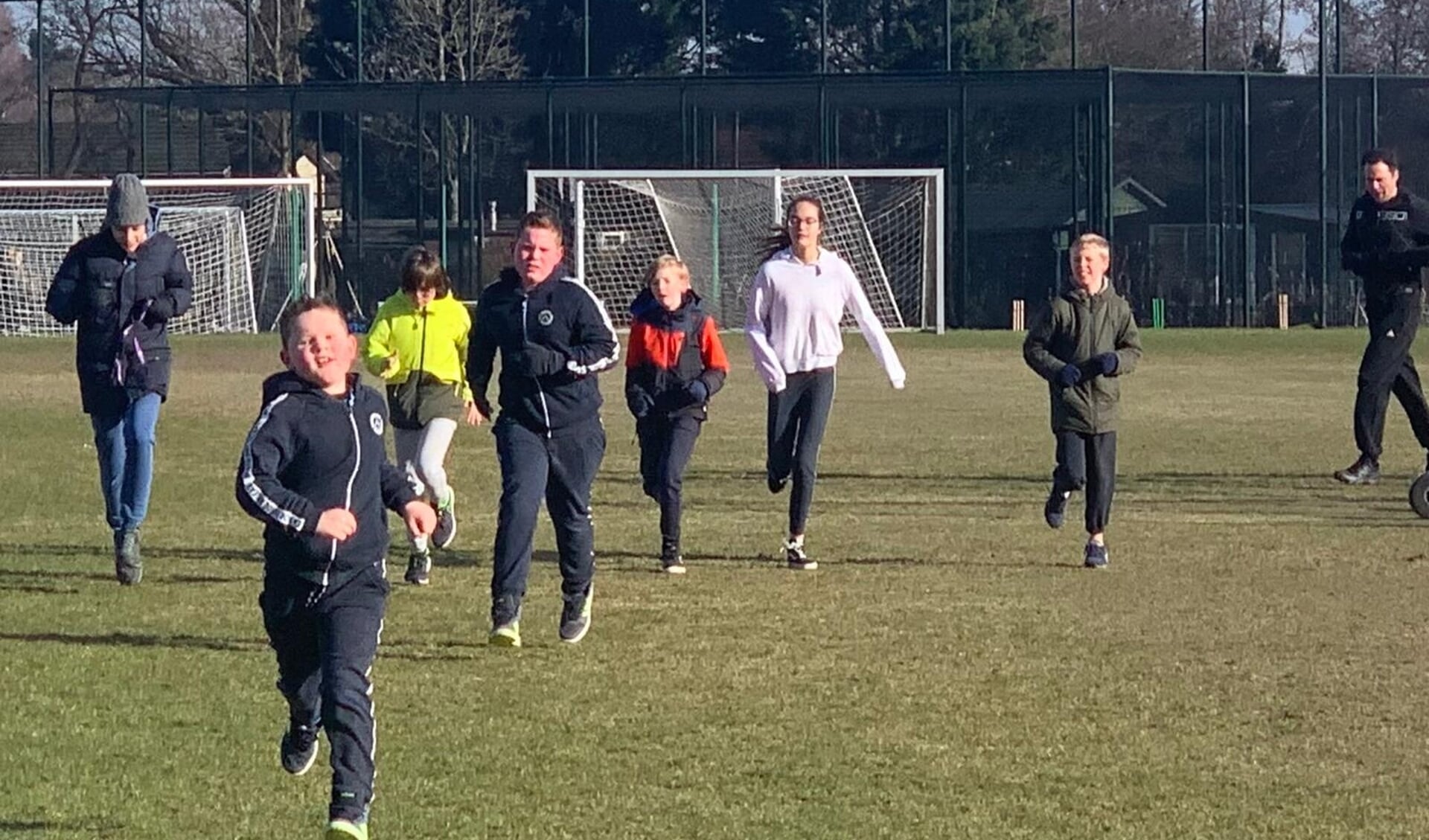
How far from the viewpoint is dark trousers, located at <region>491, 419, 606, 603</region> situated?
Answer: 9.12 metres

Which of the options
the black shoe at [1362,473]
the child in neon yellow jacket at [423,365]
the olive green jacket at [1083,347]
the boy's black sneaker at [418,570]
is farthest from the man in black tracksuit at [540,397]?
the black shoe at [1362,473]

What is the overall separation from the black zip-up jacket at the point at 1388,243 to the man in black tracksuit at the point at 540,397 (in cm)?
731

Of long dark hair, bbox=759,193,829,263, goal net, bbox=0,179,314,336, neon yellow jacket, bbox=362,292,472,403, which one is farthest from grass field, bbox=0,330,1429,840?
goal net, bbox=0,179,314,336

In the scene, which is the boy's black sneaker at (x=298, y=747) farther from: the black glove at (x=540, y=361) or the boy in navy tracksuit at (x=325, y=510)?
the black glove at (x=540, y=361)

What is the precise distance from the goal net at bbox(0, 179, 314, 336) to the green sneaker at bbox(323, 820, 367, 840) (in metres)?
34.6

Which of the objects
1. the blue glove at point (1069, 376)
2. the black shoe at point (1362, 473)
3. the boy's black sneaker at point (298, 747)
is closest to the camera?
the boy's black sneaker at point (298, 747)

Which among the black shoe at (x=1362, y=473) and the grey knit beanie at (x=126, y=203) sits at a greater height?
the grey knit beanie at (x=126, y=203)

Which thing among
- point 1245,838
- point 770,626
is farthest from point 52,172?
point 1245,838

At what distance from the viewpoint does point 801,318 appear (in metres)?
11.7

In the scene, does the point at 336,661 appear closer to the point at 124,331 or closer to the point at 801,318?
the point at 124,331

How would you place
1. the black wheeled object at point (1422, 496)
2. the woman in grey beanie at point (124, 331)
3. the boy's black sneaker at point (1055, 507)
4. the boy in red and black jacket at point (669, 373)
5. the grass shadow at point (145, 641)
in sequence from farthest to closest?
the black wheeled object at point (1422, 496)
the boy's black sneaker at point (1055, 507)
the boy in red and black jacket at point (669, 373)
the woman in grey beanie at point (124, 331)
the grass shadow at point (145, 641)

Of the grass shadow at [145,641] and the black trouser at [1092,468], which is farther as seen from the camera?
the black trouser at [1092,468]

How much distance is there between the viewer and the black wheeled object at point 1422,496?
44.8 feet

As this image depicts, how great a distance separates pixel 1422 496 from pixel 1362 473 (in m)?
1.77
